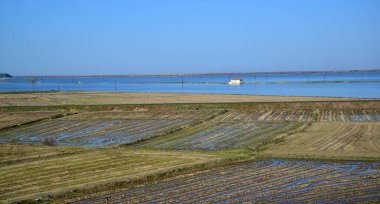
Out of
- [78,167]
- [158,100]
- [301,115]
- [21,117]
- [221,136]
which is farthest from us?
[158,100]

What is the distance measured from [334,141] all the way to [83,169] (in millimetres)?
12434

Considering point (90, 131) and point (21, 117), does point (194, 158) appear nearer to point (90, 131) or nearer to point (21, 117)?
point (90, 131)

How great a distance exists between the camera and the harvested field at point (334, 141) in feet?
69.4

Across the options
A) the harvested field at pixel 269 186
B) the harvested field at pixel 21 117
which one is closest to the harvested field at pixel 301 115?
the harvested field at pixel 21 117

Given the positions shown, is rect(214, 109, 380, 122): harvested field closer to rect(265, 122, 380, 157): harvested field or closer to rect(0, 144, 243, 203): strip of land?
rect(265, 122, 380, 157): harvested field

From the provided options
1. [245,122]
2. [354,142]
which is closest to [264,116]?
[245,122]

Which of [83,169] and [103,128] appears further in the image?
[103,128]

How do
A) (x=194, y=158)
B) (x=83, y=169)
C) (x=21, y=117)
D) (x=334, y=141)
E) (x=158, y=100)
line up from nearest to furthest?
(x=83, y=169)
(x=194, y=158)
(x=334, y=141)
(x=21, y=117)
(x=158, y=100)

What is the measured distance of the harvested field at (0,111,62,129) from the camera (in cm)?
3522

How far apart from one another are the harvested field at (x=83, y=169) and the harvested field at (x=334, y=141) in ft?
13.5

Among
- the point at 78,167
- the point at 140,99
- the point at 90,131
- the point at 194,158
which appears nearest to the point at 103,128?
the point at 90,131

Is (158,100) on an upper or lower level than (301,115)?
upper

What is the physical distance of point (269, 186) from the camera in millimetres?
15055

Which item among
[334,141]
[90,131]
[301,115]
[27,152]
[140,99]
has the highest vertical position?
[140,99]
